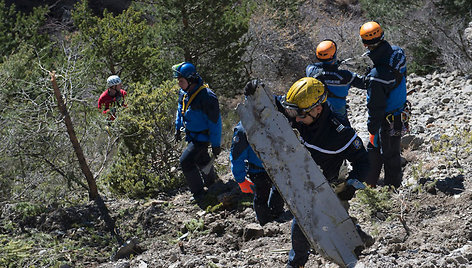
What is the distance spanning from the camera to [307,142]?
368 centimetres

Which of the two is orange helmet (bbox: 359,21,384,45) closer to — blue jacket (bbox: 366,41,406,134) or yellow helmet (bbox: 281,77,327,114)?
blue jacket (bbox: 366,41,406,134)

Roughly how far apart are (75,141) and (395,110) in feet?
11.8

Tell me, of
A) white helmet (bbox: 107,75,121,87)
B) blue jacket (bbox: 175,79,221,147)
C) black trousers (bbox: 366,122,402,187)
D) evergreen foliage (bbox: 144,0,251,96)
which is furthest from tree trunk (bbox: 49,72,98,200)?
evergreen foliage (bbox: 144,0,251,96)

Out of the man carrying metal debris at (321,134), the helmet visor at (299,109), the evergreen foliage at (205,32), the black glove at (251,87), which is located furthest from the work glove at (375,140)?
the evergreen foliage at (205,32)

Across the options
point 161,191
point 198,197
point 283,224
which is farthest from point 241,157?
point 161,191

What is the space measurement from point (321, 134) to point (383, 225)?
1412 mm

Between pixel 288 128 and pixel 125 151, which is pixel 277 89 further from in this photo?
pixel 288 128

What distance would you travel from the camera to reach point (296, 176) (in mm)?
3426

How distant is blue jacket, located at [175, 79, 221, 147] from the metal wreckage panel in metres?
2.58

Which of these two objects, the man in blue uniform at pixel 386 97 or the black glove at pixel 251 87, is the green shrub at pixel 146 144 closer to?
the man in blue uniform at pixel 386 97

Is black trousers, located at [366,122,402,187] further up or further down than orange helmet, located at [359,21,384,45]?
further down

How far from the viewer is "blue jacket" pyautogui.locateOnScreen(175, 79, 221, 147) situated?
6.05 metres

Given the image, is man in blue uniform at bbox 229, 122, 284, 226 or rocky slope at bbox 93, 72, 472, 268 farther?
man in blue uniform at bbox 229, 122, 284, 226

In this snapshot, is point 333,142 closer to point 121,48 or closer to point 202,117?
point 202,117
